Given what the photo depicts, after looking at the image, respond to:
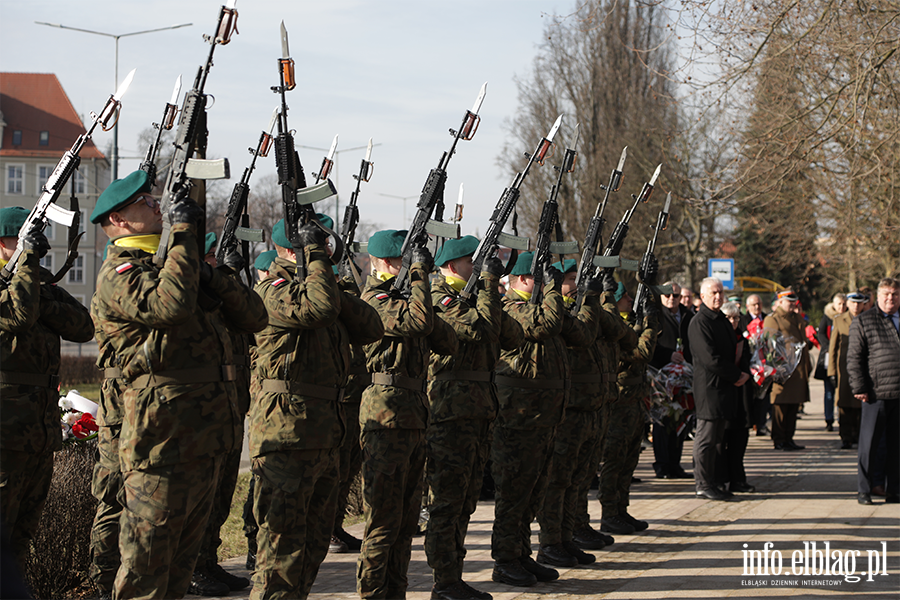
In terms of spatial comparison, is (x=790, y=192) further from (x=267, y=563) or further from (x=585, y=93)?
(x=267, y=563)

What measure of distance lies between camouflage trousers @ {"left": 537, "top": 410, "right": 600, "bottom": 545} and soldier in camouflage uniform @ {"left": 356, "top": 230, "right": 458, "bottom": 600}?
59.1 inches

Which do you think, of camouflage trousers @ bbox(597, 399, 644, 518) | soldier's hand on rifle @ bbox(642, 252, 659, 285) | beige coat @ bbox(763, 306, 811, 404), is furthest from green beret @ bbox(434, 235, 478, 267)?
beige coat @ bbox(763, 306, 811, 404)

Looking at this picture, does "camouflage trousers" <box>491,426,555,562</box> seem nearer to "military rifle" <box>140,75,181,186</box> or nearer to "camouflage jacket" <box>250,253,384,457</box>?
"camouflage jacket" <box>250,253,384,457</box>

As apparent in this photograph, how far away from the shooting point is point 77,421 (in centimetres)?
656

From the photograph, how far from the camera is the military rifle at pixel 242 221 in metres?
5.73

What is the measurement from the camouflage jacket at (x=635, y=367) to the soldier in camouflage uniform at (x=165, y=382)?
16.3 ft

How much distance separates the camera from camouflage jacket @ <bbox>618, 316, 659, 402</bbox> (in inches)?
326

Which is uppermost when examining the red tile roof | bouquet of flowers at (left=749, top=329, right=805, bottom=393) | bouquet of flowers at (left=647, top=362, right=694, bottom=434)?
the red tile roof

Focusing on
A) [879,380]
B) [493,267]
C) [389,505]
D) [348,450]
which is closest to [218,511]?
[348,450]

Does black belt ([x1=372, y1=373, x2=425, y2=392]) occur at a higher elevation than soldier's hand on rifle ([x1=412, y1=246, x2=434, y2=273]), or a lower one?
lower

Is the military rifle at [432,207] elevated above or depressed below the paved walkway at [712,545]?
above

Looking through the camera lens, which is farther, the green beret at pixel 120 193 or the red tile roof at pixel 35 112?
the red tile roof at pixel 35 112

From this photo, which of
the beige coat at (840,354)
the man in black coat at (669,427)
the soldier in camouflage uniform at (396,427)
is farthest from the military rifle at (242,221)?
the beige coat at (840,354)

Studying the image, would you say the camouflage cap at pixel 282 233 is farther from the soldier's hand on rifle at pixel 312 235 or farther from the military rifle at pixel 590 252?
the military rifle at pixel 590 252
